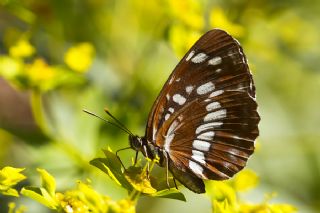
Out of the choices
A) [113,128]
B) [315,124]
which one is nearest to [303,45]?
[315,124]

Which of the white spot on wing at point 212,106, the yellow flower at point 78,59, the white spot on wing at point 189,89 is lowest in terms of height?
the white spot on wing at point 212,106

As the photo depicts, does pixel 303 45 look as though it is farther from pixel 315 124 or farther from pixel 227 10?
pixel 227 10

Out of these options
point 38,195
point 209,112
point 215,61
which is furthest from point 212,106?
point 38,195

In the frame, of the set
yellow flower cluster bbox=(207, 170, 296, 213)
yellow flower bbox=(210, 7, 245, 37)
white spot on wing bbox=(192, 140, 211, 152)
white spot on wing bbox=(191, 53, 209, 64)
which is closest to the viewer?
yellow flower cluster bbox=(207, 170, 296, 213)

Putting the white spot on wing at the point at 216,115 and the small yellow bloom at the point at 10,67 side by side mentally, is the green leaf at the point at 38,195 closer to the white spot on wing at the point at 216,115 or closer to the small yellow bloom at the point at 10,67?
the white spot on wing at the point at 216,115

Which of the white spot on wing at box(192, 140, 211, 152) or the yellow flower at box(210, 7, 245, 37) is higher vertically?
the yellow flower at box(210, 7, 245, 37)

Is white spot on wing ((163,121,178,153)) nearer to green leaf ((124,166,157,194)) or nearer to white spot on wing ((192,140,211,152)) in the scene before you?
white spot on wing ((192,140,211,152))

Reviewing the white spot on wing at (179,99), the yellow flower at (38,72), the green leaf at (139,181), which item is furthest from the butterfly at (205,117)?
the yellow flower at (38,72)

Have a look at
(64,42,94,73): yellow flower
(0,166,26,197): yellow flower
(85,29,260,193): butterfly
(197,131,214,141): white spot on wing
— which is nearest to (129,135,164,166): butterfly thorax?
(85,29,260,193): butterfly
